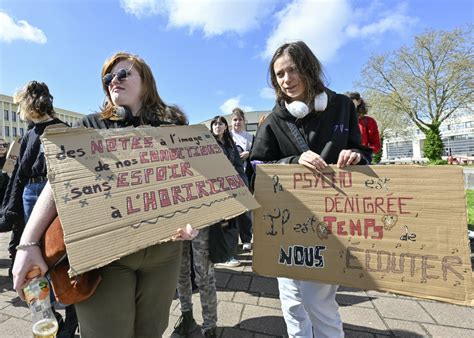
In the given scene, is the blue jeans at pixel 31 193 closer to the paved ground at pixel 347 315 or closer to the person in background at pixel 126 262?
the paved ground at pixel 347 315

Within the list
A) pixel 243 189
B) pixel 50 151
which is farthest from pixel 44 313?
pixel 243 189

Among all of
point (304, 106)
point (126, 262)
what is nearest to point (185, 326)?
point (126, 262)

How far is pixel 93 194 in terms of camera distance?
3.88 ft

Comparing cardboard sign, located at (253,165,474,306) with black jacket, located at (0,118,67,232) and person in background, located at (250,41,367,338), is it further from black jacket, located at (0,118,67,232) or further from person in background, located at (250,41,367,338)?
black jacket, located at (0,118,67,232)

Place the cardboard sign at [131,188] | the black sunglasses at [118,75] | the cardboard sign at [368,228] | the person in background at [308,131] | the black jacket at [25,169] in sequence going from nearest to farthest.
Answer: the cardboard sign at [131,188], the cardboard sign at [368,228], the black sunglasses at [118,75], the person in background at [308,131], the black jacket at [25,169]

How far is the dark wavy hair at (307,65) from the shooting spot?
1.76m

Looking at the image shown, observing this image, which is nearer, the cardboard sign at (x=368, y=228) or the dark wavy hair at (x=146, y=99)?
the cardboard sign at (x=368, y=228)

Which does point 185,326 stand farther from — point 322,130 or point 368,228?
point 322,130

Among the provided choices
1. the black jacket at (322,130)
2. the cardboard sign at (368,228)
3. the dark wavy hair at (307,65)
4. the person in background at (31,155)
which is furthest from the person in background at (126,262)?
the person in background at (31,155)

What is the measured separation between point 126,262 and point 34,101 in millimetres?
1915

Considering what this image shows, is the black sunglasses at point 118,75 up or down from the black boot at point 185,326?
up

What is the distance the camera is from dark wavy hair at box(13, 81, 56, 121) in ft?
8.07

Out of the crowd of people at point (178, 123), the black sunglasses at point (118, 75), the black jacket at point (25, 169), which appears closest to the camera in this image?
the crowd of people at point (178, 123)

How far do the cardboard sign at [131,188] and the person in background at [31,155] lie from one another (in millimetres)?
1431
